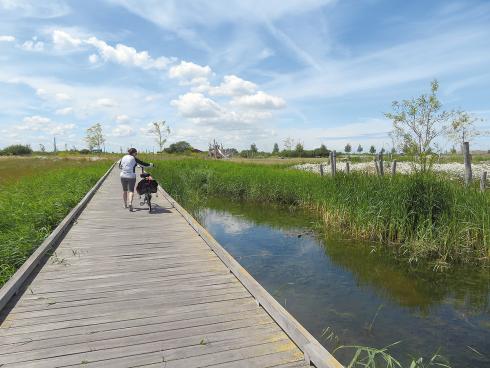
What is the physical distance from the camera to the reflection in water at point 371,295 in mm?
4719

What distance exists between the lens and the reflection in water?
4719mm

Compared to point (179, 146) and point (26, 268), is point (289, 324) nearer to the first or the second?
point (26, 268)

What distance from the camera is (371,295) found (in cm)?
616

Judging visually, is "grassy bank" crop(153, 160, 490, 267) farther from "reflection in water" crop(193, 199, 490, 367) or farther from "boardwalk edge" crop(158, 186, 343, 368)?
"boardwalk edge" crop(158, 186, 343, 368)

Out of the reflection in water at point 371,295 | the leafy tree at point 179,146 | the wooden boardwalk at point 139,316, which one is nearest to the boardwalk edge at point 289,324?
the wooden boardwalk at point 139,316

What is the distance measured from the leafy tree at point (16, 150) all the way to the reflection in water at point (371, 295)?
3285 inches

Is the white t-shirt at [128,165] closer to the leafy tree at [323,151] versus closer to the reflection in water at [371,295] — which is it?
the reflection in water at [371,295]

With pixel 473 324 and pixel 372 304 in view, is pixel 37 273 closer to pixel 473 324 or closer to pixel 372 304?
pixel 372 304

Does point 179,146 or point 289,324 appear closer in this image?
point 289,324

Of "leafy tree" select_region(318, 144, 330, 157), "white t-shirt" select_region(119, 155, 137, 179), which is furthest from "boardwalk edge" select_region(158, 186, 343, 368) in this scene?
"leafy tree" select_region(318, 144, 330, 157)

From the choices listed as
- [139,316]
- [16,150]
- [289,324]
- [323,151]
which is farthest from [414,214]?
[16,150]

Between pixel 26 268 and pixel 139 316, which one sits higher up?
pixel 26 268

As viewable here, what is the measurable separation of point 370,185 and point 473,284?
3.73 m

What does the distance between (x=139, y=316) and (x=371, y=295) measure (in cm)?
426
